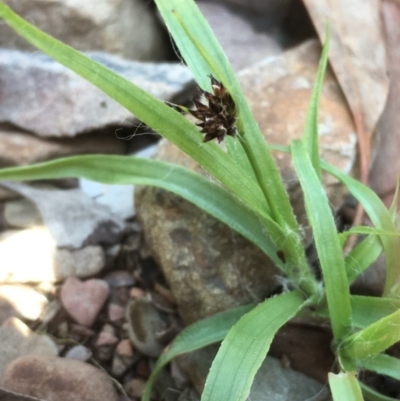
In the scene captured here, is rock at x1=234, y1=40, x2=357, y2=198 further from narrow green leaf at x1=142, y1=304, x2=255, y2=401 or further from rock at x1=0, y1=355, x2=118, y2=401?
rock at x1=0, y1=355, x2=118, y2=401

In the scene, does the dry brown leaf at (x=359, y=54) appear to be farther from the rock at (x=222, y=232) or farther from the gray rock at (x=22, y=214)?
the gray rock at (x=22, y=214)

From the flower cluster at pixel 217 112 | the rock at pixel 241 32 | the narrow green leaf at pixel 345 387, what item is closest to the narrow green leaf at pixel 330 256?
the narrow green leaf at pixel 345 387

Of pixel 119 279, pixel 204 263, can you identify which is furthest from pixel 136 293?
pixel 204 263

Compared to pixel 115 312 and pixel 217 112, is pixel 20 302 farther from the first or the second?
pixel 217 112

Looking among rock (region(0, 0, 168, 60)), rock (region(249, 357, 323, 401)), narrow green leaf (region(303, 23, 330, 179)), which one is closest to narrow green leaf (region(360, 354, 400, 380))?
rock (region(249, 357, 323, 401))

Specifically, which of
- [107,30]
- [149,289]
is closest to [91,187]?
[149,289]
